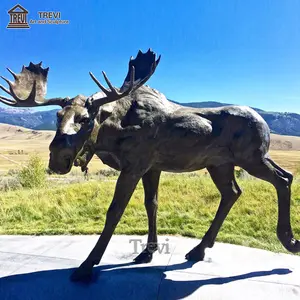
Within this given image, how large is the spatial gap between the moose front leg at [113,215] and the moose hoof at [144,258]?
74 centimetres

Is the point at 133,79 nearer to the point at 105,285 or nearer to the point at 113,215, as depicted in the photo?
the point at 113,215

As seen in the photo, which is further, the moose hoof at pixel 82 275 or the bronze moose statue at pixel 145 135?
the moose hoof at pixel 82 275

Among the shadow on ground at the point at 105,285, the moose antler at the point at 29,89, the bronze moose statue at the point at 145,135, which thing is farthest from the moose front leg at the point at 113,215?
the moose antler at the point at 29,89

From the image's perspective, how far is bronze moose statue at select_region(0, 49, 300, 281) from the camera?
323 cm

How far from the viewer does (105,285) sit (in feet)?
11.2

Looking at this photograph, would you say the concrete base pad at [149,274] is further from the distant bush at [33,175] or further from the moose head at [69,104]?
the distant bush at [33,175]

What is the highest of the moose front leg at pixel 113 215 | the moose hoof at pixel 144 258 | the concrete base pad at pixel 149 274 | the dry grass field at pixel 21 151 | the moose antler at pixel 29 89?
the moose antler at pixel 29 89

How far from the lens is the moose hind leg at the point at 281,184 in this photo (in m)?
3.73

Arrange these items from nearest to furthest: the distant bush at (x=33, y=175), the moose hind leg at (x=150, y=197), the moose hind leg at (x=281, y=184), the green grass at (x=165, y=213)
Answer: the moose hind leg at (x=281, y=184) < the moose hind leg at (x=150, y=197) < the green grass at (x=165, y=213) < the distant bush at (x=33, y=175)

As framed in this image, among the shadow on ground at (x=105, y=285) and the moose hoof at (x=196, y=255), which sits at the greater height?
the moose hoof at (x=196, y=255)

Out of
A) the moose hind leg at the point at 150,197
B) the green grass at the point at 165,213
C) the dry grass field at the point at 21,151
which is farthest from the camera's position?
the dry grass field at the point at 21,151

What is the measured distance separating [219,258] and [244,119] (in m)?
1.88

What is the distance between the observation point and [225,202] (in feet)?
13.6

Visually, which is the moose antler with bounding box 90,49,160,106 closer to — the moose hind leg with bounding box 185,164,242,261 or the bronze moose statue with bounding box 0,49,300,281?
the bronze moose statue with bounding box 0,49,300,281
